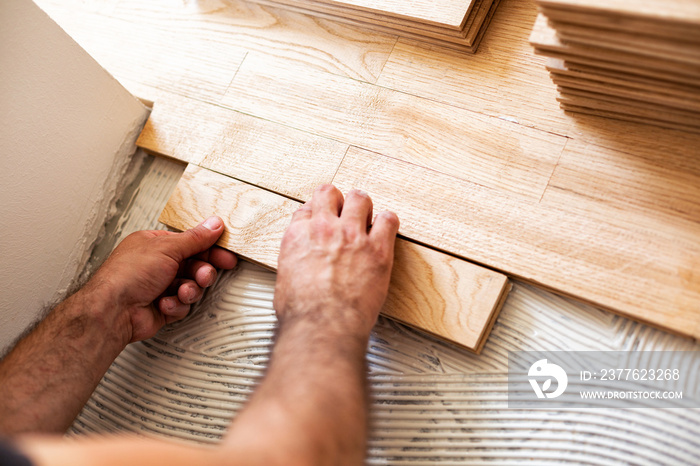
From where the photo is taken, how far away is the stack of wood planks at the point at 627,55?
2.85 ft

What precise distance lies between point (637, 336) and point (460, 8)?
→ 0.85 m

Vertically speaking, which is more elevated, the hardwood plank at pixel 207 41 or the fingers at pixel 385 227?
the hardwood plank at pixel 207 41

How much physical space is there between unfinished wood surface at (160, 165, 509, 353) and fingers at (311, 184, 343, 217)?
109 millimetres

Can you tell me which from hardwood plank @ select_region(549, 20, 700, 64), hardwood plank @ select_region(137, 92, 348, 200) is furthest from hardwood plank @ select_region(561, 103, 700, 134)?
hardwood plank @ select_region(137, 92, 348, 200)

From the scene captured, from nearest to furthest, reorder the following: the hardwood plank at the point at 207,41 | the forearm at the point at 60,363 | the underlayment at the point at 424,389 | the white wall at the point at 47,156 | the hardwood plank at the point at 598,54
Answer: the hardwood plank at the point at 598,54 < the underlayment at the point at 424,389 < the forearm at the point at 60,363 < the white wall at the point at 47,156 < the hardwood plank at the point at 207,41

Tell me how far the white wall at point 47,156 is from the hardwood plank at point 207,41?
20 cm

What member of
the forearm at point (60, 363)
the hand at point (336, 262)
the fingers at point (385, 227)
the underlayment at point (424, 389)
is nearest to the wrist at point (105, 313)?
the forearm at point (60, 363)

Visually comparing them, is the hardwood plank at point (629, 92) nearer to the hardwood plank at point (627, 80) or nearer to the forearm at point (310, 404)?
the hardwood plank at point (627, 80)

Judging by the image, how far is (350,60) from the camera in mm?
1469

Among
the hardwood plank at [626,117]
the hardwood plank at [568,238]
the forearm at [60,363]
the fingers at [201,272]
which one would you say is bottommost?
the forearm at [60,363]

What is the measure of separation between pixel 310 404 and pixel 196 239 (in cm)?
62

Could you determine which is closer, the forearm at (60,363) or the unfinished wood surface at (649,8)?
the unfinished wood surface at (649,8)

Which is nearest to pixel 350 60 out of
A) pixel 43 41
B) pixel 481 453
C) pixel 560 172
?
pixel 560 172

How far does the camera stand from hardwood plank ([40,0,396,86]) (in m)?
1.48
